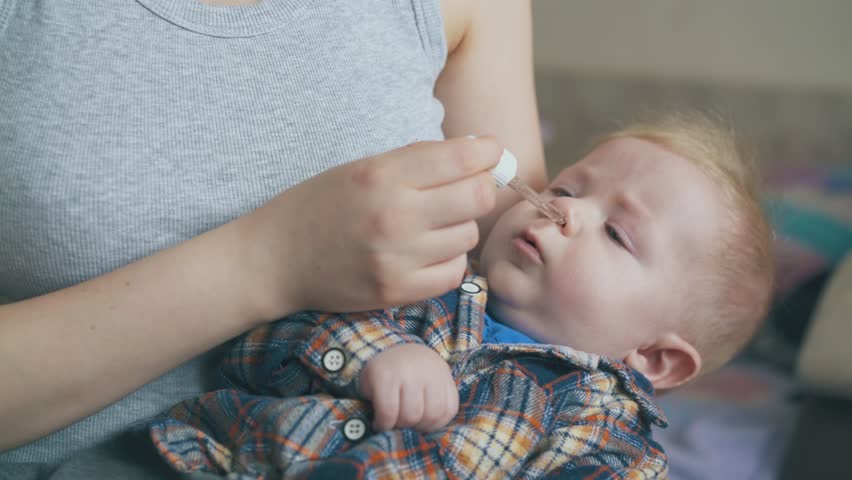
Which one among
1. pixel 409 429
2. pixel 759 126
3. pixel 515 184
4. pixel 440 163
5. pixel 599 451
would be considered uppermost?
pixel 440 163

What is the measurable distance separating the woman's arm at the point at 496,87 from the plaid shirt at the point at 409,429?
1.00 feet

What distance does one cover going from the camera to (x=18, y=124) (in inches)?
32.9

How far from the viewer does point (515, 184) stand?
1.01 m

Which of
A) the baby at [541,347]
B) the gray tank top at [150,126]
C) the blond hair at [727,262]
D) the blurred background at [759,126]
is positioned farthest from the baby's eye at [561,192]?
the blurred background at [759,126]

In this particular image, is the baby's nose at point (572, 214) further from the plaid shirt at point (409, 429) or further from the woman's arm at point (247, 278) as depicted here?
the woman's arm at point (247, 278)

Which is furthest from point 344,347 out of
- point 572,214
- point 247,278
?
point 572,214

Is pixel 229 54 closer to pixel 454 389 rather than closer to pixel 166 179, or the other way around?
pixel 166 179

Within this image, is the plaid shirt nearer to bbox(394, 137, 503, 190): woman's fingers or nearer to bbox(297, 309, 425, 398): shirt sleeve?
bbox(297, 309, 425, 398): shirt sleeve

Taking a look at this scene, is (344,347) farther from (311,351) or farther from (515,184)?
(515,184)

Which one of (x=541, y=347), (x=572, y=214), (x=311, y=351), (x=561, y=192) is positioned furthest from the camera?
(x=561, y=192)

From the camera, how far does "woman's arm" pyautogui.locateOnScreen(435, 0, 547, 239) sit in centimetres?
124

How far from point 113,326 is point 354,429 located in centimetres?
26

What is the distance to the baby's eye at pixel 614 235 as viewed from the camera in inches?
44.3

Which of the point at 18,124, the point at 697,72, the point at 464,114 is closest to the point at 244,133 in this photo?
the point at 18,124
